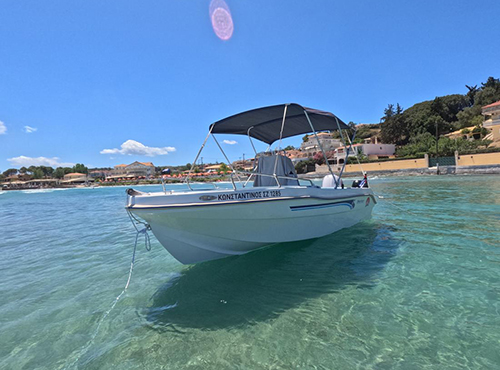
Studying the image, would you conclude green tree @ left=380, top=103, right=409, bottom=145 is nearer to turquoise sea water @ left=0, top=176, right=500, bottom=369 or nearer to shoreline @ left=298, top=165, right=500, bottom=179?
shoreline @ left=298, top=165, right=500, bottom=179

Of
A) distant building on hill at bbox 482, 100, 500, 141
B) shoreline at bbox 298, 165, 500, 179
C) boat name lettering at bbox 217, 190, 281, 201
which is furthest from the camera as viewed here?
distant building on hill at bbox 482, 100, 500, 141

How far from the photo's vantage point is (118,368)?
2588 millimetres

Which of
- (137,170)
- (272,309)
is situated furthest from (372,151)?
(137,170)

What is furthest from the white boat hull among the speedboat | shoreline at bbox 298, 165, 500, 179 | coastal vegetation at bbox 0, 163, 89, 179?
coastal vegetation at bbox 0, 163, 89, 179

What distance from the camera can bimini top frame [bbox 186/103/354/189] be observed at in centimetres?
543

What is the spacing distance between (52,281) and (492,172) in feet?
155

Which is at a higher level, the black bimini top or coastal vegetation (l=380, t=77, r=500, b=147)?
coastal vegetation (l=380, t=77, r=500, b=147)

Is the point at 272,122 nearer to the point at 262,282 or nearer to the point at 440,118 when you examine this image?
the point at 262,282

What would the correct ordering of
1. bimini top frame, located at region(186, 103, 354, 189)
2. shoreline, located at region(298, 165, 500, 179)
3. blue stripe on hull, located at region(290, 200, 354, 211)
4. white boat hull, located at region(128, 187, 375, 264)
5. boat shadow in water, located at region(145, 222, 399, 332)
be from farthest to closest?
shoreline, located at region(298, 165, 500, 179) → bimini top frame, located at region(186, 103, 354, 189) → blue stripe on hull, located at region(290, 200, 354, 211) → white boat hull, located at region(128, 187, 375, 264) → boat shadow in water, located at region(145, 222, 399, 332)

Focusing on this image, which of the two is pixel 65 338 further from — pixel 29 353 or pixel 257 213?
pixel 257 213

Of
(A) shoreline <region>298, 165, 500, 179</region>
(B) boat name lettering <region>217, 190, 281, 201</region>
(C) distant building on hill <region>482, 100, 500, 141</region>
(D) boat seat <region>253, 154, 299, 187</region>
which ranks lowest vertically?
(A) shoreline <region>298, 165, 500, 179</region>

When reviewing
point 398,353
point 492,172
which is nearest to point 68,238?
point 398,353

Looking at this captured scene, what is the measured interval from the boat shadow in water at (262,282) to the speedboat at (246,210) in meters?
0.41

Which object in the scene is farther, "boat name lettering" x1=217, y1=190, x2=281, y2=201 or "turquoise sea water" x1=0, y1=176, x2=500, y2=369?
"boat name lettering" x1=217, y1=190, x2=281, y2=201
